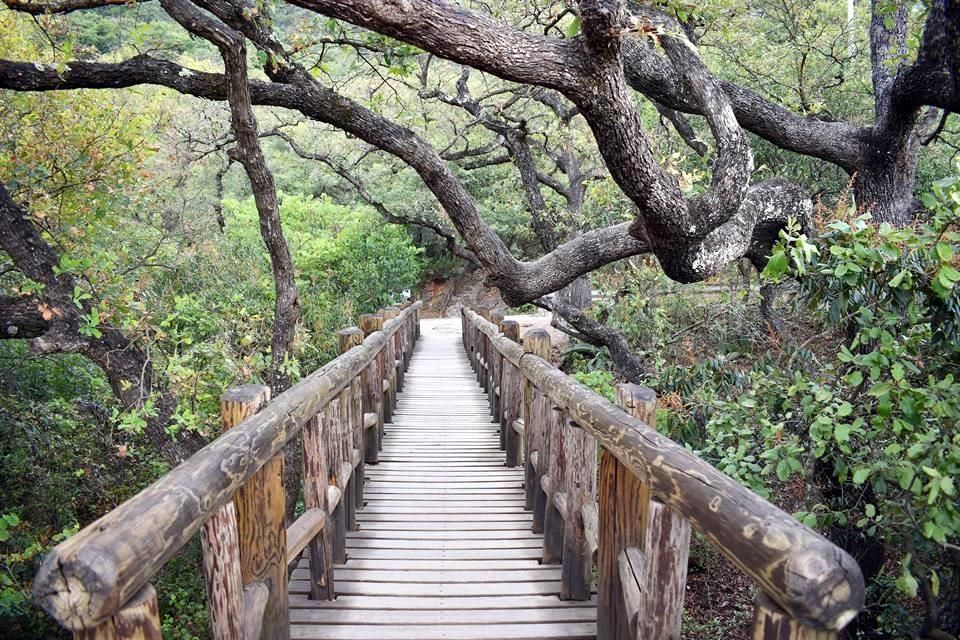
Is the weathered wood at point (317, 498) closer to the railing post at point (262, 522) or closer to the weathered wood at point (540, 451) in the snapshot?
the railing post at point (262, 522)

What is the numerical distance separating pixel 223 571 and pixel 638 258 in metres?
10.6

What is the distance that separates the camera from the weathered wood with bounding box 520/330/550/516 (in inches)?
172

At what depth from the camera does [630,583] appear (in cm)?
229

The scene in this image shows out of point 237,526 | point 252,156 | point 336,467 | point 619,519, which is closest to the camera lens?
point 237,526

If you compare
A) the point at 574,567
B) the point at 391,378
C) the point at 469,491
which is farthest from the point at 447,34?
the point at 391,378

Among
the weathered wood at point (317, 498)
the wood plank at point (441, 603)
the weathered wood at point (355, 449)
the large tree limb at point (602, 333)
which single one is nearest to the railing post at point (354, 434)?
the weathered wood at point (355, 449)

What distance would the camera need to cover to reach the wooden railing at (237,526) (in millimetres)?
1227

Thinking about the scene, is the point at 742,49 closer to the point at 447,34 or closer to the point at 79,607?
the point at 447,34

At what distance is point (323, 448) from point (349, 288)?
14291 millimetres

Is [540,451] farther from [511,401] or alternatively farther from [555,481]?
[511,401]

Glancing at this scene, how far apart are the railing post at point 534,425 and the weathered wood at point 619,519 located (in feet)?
4.73

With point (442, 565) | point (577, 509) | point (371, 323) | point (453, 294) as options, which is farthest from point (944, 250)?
point (453, 294)

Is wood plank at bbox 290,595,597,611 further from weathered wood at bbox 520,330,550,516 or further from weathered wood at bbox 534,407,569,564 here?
weathered wood at bbox 520,330,550,516

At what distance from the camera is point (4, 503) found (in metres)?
6.83
